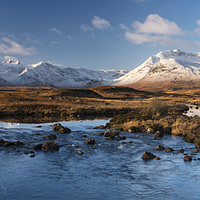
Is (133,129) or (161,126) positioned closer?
(133,129)

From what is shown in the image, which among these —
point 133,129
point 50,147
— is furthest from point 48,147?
point 133,129

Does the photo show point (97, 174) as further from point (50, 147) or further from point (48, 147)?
point (48, 147)

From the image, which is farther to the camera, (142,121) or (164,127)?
(142,121)

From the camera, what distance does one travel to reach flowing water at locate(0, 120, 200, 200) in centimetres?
1473

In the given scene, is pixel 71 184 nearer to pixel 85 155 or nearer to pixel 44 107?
pixel 85 155

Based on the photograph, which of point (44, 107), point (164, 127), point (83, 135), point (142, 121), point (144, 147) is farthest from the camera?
point (44, 107)

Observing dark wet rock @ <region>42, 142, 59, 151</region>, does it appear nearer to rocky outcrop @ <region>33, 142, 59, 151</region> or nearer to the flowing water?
rocky outcrop @ <region>33, 142, 59, 151</region>

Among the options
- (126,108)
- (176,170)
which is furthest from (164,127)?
(126,108)

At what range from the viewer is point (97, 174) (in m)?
17.8

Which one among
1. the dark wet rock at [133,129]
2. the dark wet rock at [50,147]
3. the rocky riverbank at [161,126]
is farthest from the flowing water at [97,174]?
the dark wet rock at [133,129]

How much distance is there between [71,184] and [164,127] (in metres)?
22.2

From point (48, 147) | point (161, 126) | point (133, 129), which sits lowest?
point (48, 147)

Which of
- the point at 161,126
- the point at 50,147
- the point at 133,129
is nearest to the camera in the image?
the point at 50,147

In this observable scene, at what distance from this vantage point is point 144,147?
25672 millimetres
